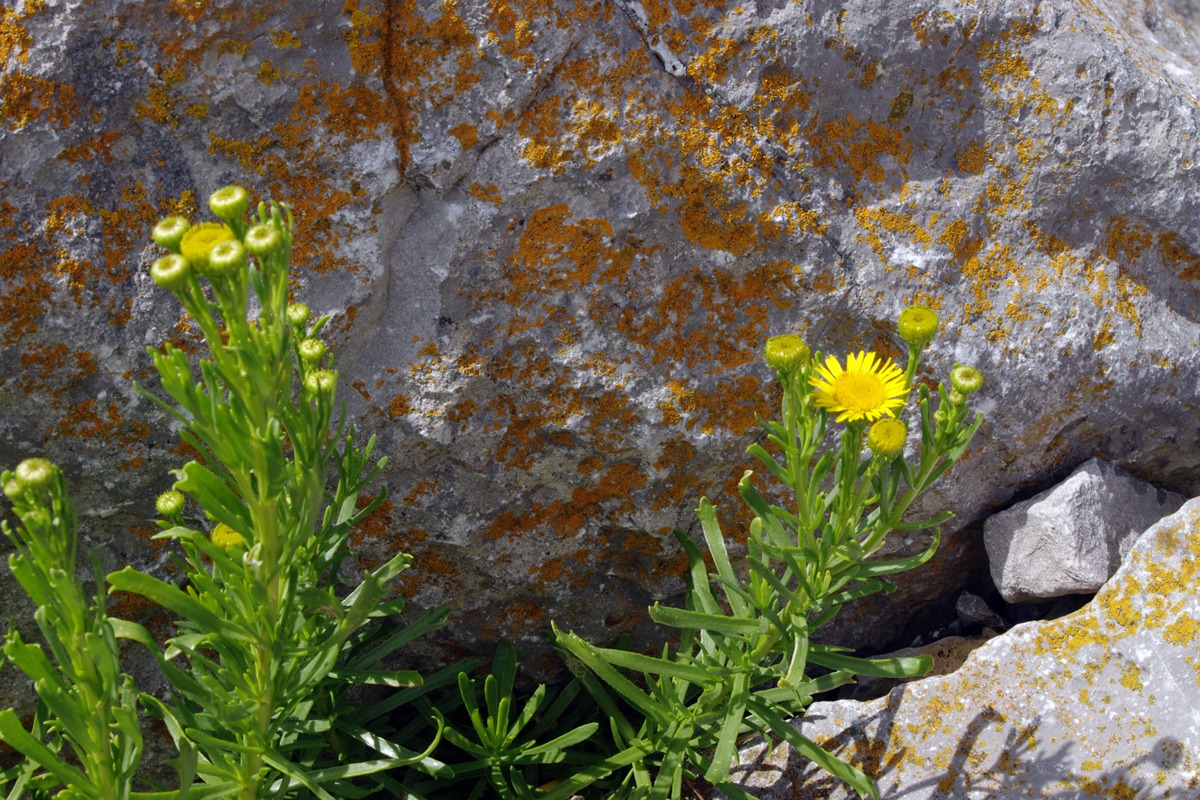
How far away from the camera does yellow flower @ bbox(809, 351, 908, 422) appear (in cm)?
226

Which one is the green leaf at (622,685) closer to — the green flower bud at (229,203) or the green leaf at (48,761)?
the green leaf at (48,761)

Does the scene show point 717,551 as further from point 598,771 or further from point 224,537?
point 224,537

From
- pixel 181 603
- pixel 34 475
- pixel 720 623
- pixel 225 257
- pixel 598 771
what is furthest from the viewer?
pixel 598 771

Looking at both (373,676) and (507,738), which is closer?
(373,676)

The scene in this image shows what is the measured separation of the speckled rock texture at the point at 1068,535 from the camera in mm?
3152

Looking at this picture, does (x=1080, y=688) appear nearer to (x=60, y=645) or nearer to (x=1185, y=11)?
(x=60, y=645)

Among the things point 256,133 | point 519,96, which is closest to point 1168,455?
point 519,96

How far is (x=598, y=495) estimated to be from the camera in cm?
302

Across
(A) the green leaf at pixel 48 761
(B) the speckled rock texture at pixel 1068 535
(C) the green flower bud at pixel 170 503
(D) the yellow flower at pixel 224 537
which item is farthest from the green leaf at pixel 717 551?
(A) the green leaf at pixel 48 761

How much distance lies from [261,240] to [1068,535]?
2.53m

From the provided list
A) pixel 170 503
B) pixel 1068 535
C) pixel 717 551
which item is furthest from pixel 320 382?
pixel 1068 535

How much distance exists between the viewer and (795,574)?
2.65 m

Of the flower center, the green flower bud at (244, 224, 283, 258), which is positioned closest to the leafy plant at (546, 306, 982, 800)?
the flower center

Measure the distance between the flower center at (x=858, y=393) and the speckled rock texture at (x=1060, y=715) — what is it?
1146mm
